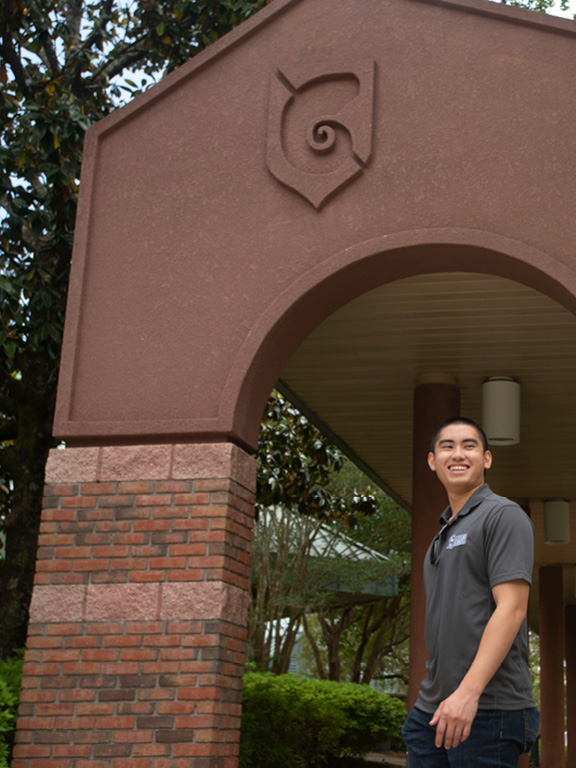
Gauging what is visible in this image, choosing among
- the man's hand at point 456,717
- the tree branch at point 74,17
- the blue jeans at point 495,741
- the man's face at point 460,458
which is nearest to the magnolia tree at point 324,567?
the tree branch at point 74,17

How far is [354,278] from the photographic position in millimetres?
6258

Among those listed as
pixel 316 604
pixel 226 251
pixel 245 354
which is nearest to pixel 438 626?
pixel 245 354

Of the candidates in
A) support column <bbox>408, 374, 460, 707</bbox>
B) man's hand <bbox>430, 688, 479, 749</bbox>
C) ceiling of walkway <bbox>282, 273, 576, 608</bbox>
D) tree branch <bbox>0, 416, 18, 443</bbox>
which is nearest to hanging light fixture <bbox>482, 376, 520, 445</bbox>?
ceiling of walkway <bbox>282, 273, 576, 608</bbox>

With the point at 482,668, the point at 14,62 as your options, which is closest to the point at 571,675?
the point at 14,62

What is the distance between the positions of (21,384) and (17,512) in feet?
4.21

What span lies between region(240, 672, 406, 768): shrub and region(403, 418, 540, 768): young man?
7220mm

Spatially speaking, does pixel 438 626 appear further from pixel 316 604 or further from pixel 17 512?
pixel 316 604

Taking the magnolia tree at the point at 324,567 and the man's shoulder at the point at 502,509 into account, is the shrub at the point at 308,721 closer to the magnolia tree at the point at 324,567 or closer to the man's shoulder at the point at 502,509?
the magnolia tree at the point at 324,567

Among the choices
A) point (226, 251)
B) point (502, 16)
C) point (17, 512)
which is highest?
point (502, 16)

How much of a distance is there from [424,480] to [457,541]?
5606 mm

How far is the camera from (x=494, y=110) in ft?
20.2

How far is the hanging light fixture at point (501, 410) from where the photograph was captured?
8430mm

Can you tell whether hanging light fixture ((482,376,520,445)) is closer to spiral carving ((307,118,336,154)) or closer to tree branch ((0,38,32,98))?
spiral carving ((307,118,336,154))

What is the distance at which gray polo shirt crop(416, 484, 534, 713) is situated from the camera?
3246 millimetres
